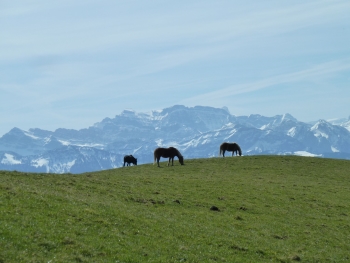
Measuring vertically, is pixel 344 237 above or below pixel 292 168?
below

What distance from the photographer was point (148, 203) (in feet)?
90.2

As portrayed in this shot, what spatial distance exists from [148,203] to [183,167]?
1026 inches

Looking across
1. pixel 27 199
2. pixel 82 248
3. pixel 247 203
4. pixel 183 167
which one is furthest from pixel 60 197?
pixel 183 167

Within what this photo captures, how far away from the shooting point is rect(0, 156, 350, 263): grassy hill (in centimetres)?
1638

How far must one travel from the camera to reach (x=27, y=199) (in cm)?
2091

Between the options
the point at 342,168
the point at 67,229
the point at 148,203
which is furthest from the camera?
the point at 342,168

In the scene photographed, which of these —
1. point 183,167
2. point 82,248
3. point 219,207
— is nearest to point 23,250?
point 82,248

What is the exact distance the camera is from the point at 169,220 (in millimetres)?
23141

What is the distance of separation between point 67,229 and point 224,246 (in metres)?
7.32

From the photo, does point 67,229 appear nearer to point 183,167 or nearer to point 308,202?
point 308,202

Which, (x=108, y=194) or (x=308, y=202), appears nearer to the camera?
(x=108, y=194)

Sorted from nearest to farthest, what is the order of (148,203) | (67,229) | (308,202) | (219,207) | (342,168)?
(67,229), (148,203), (219,207), (308,202), (342,168)

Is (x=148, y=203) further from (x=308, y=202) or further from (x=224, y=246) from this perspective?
(x=308, y=202)

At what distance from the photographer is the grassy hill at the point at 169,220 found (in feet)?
53.7
